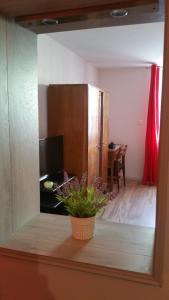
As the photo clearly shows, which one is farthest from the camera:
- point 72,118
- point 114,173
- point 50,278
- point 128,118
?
point 128,118

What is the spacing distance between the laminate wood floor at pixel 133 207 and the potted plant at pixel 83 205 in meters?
2.13

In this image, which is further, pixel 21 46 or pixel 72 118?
pixel 72 118

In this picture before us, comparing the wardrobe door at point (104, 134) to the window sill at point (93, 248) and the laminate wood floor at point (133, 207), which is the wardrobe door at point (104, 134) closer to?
the laminate wood floor at point (133, 207)

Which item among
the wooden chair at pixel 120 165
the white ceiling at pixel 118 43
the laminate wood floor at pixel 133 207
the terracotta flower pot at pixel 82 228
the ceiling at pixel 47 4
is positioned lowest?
the laminate wood floor at pixel 133 207

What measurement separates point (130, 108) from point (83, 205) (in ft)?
15.7

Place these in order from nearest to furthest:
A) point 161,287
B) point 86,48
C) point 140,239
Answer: point 161,287, point 140,239, point 86,48

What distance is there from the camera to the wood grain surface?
42.0 inches

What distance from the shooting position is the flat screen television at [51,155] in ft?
9.89

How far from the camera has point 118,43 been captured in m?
3.75

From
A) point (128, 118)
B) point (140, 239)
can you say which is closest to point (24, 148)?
point (140, 239)

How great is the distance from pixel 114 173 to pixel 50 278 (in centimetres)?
413

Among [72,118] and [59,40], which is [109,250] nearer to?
[72,118]

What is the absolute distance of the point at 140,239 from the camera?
125 centimetres

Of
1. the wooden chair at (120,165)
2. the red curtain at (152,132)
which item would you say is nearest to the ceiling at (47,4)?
the wooden chair at (120,165)
